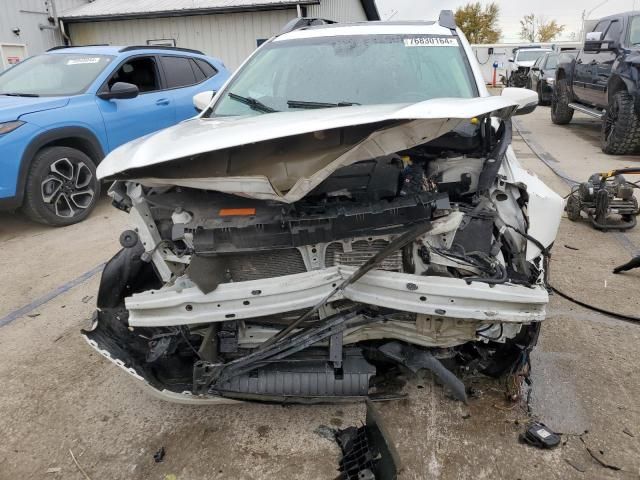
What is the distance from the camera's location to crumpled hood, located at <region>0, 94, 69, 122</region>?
4828 millimetres

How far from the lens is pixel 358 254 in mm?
2225

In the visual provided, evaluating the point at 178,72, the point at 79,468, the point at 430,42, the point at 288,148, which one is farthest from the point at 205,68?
the point at 79,468

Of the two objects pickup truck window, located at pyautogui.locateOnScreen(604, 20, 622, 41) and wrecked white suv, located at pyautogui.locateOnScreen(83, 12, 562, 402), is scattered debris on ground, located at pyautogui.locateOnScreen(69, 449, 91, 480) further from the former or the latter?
pickup truck window, located at pyautogui.locateOnScreen(604, 20, 622, 41)

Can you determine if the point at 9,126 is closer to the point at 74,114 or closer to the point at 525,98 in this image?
the point at 74,114

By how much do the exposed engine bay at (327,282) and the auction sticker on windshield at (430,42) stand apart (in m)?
1.27

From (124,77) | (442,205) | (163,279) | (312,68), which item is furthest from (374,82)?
(124,77)

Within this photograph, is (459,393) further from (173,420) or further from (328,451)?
(173,420)

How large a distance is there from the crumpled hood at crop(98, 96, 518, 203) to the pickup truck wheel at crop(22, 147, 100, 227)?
137 inches

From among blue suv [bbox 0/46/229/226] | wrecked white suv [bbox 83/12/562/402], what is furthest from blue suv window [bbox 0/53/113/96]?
wrecked white suv [bbox 83/12/562/402]

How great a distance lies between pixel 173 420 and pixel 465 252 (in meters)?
1.71

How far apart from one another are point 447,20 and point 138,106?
3969mm

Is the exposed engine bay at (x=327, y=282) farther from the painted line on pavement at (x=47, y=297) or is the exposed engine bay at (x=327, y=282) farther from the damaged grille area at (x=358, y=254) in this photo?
the painted line on pavement at (x=47, y=297)

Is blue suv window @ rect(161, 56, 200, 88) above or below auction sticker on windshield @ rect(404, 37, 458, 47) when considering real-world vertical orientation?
below

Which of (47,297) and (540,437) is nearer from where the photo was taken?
(540,437)
